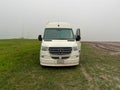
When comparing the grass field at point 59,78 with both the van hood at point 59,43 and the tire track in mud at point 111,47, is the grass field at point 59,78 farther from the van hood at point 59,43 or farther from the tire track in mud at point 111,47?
the tire track in mud at point 111,47

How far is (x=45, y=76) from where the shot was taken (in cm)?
→ 1141

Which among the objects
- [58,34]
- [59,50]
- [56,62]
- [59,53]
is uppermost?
[58,34]

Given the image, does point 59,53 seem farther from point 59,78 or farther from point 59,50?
point 59,78

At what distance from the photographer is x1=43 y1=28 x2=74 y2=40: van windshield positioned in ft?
47.3

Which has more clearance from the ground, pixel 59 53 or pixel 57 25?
pixel 57 25

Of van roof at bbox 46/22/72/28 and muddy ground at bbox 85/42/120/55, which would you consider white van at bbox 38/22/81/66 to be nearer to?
van roof at bbox 46/22/72/28

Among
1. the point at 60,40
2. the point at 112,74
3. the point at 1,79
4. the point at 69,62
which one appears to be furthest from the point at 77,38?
the point at 1,79

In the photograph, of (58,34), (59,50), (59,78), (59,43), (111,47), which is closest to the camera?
(59,78)

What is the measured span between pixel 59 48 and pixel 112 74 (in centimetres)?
314

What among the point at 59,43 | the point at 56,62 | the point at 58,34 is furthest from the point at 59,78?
the point at 58,34

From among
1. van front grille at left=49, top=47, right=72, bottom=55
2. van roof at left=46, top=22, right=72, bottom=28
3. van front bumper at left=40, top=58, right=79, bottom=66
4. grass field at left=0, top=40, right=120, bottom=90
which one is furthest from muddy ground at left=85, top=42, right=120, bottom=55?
van front grille at left=49, top=47, right=72, bottom=55

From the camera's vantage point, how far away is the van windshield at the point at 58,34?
47.3 feet

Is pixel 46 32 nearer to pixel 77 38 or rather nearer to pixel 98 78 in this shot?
pixel 77 38

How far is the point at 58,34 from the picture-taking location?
1464cm
